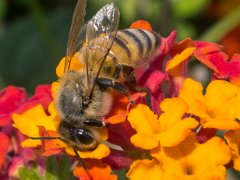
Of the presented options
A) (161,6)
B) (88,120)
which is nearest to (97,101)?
(88,120)

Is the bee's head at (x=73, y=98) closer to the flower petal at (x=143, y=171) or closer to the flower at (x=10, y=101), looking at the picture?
the flower petal at (x=143, y=171)

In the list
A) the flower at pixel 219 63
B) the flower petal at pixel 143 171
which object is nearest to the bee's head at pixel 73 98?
the flower petal at pixel 143 171

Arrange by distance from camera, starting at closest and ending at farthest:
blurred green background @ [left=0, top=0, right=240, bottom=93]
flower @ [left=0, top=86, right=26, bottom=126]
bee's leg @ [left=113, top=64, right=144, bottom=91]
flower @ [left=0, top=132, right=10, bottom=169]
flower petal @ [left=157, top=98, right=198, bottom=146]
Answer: flower petal @ [left=157, top=98, right=198, bottom=146], bee's leg @ [left=113, top=64, right=144, bottom=91], flower @ [left=0, top=132, right=10, bottom=169], flower @ [left=0, top=86, right=26, bottom=126], blurred green background @ [left=0, top=0, right=240, bottom=93]

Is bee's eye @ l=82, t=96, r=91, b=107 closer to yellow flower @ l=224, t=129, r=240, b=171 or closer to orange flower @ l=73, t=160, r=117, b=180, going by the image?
orange flower @ l=73, t=160, r=117, b=180

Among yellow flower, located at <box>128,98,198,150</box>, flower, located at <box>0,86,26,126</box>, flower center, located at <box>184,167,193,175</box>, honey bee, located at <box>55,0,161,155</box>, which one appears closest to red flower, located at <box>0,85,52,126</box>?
flower, located at <box>0,86,26,126</box>

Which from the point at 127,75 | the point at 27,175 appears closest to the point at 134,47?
the point at 127,75

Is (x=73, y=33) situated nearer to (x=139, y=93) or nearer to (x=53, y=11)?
(x=139, y=93)

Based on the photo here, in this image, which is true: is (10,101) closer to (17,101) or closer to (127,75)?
(17,101)

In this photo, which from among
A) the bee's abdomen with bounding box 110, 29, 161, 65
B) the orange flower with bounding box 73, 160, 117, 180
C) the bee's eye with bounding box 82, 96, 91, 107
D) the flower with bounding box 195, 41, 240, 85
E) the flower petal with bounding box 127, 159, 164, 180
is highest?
the bee's abdomen with bounding box 110, 29, 161, 65
